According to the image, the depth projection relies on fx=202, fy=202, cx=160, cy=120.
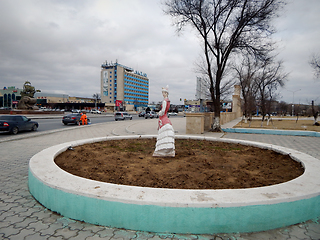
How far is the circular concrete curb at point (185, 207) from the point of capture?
2.59m

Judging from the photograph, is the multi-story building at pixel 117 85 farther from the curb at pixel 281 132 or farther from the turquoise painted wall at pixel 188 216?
the turquoise painted wall at pixel 188 216

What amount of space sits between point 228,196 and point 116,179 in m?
2.13

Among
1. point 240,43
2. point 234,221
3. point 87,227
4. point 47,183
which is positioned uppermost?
point 240,43

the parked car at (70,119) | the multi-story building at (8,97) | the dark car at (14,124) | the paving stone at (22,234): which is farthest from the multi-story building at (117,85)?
the paving stone at (22,234)

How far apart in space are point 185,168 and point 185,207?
214 cm

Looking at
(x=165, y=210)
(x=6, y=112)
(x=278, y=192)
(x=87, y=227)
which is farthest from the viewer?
(x=6, y=112)

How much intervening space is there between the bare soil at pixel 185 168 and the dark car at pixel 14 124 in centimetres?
987

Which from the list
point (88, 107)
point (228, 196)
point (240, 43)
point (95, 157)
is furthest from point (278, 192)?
point (88, 107)

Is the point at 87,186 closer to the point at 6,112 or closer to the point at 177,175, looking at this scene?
the point at 177,175

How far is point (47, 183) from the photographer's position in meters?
3.28

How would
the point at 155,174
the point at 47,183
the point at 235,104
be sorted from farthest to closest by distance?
1. the point at 235,104
2. the point at 155,174
3. the point at 47,183

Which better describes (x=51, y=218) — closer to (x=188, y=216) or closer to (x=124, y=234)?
(x=124, y=234)

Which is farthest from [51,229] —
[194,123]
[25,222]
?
[194,123]

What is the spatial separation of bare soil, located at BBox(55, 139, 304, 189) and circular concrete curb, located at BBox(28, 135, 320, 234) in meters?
0.73
